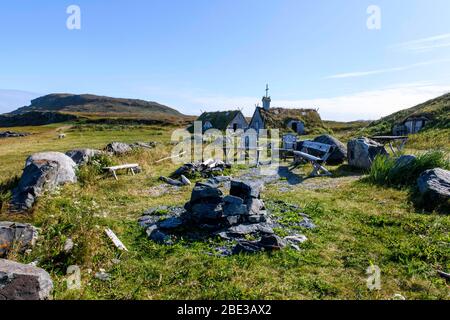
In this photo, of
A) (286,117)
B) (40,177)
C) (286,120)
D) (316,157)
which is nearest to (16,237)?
(40,177)

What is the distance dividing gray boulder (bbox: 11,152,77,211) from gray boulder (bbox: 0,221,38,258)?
88.2 inches

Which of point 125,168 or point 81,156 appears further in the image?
point 125,168

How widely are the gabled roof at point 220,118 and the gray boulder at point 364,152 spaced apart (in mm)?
28071

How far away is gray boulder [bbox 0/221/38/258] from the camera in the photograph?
5.32 meters

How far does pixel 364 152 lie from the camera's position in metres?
13.9

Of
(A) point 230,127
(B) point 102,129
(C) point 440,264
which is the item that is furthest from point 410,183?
(B) point 102,129

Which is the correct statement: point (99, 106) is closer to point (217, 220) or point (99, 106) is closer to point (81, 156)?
point (81, 156)

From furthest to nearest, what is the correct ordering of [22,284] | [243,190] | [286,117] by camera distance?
[286,117], [243,190], [22,284]

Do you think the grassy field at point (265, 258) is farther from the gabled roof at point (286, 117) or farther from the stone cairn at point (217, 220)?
the gabled roof at point (286, 117)

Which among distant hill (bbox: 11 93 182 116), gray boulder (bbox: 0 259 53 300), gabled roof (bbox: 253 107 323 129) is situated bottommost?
gray boulder (bbox: 0 259 53 300)

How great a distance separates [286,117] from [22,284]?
39.7 metres

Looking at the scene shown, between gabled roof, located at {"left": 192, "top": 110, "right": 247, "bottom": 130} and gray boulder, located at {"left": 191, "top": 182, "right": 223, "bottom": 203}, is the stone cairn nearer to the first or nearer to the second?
gray boulder, located at {"left": 191, "top": 182, "right": 223, "bottom": 203}

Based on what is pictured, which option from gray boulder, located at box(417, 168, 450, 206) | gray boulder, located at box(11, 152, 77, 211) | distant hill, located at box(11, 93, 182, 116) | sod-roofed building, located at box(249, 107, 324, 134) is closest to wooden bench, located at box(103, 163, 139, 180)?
gray boulder, located at box(11, 152, 77, 211)
